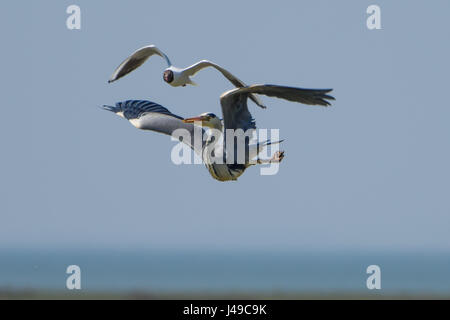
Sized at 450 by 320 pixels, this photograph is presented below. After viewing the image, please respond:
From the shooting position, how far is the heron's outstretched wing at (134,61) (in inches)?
448

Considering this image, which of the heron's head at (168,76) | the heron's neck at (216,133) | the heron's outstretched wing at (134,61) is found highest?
the heron's outstretched wing at (134,61)

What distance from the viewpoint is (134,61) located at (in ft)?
37.9

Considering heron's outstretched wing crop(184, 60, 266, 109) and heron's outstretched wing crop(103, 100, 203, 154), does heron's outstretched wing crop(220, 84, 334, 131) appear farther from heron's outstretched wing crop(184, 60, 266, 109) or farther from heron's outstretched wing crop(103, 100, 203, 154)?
heron's outstretched wing crop(103, 100, 203, 154)

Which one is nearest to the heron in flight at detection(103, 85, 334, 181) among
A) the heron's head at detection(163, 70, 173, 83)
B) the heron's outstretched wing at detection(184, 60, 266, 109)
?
the heron's outstretched wing at detection(184, 60, 266, 109)

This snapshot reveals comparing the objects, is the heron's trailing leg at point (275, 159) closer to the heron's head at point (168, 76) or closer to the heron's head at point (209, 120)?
the heron's head at point (209, 120)

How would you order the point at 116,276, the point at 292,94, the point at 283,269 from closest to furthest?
the point at 292,94, the point at 116,276, the point at 283,269

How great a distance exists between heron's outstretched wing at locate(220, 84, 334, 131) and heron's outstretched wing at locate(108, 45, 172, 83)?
1.13 metres

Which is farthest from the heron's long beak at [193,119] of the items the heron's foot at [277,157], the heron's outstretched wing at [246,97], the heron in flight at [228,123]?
the heron's foot at [277,157]

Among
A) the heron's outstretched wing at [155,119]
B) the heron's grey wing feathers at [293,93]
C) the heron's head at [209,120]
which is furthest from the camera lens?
the heron's outstretched wing at [155,119]

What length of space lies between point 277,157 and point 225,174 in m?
0.46

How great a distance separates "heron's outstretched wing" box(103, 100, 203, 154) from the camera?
35.7ft
